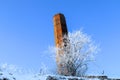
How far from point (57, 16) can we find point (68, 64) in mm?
6753

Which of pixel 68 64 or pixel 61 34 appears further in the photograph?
pixel 61 34

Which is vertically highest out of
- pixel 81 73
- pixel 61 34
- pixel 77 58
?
pixel 61 34

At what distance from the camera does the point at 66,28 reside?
32156 mm

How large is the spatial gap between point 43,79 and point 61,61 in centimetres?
1712

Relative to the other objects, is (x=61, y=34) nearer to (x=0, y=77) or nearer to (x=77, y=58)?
(x=77, y=58)

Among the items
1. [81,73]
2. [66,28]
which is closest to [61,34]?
[66,28]

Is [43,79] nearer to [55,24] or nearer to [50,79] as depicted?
[50,79]

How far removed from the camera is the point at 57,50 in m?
30.0

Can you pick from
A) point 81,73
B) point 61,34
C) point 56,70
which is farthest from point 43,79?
point 61,34

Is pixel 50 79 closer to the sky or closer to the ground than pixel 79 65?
closer to the ground

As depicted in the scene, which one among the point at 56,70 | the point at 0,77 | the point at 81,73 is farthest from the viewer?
the point at 56,70

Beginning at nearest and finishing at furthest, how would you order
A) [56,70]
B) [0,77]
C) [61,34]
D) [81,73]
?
[0,77], [81,73], [56,70], [61,34]

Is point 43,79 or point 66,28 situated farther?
point 66,28

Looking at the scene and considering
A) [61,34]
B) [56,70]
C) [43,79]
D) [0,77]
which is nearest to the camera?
[0,77]
